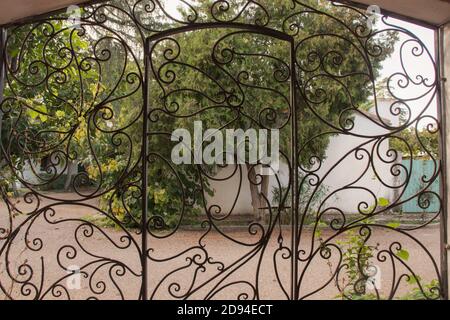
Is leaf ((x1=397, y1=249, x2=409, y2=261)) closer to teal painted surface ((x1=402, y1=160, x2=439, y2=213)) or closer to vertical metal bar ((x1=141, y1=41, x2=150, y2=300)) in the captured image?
teal painted surface ((x1=402, y1=160, x2=439, y2=213))

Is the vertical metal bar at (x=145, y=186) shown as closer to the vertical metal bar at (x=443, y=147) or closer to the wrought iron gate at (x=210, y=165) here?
the wrought iron gate at (x=210, y=165)

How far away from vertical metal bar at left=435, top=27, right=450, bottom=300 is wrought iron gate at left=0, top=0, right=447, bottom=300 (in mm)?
23

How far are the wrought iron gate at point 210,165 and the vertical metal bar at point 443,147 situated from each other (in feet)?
0.07

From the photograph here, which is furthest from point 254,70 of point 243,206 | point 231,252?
point 231,252

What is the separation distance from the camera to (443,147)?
1812 millimetres

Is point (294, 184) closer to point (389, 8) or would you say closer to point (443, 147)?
point (443, 147)

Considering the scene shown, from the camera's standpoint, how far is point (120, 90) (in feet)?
10.3

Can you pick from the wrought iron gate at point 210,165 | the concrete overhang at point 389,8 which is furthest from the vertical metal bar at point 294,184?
the concrete overhang at point 389,8

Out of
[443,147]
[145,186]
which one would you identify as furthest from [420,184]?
[145,186]

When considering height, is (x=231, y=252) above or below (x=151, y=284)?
above

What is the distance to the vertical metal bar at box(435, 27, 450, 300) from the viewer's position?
1778 mm

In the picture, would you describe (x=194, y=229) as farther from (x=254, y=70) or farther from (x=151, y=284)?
(x=254, y=70)

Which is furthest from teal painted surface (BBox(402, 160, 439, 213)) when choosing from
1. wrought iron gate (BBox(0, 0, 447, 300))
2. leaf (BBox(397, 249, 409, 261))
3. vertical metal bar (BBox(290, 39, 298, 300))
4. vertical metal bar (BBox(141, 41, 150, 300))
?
vertical metal bar (BBox(141, 41, 150, 300))
